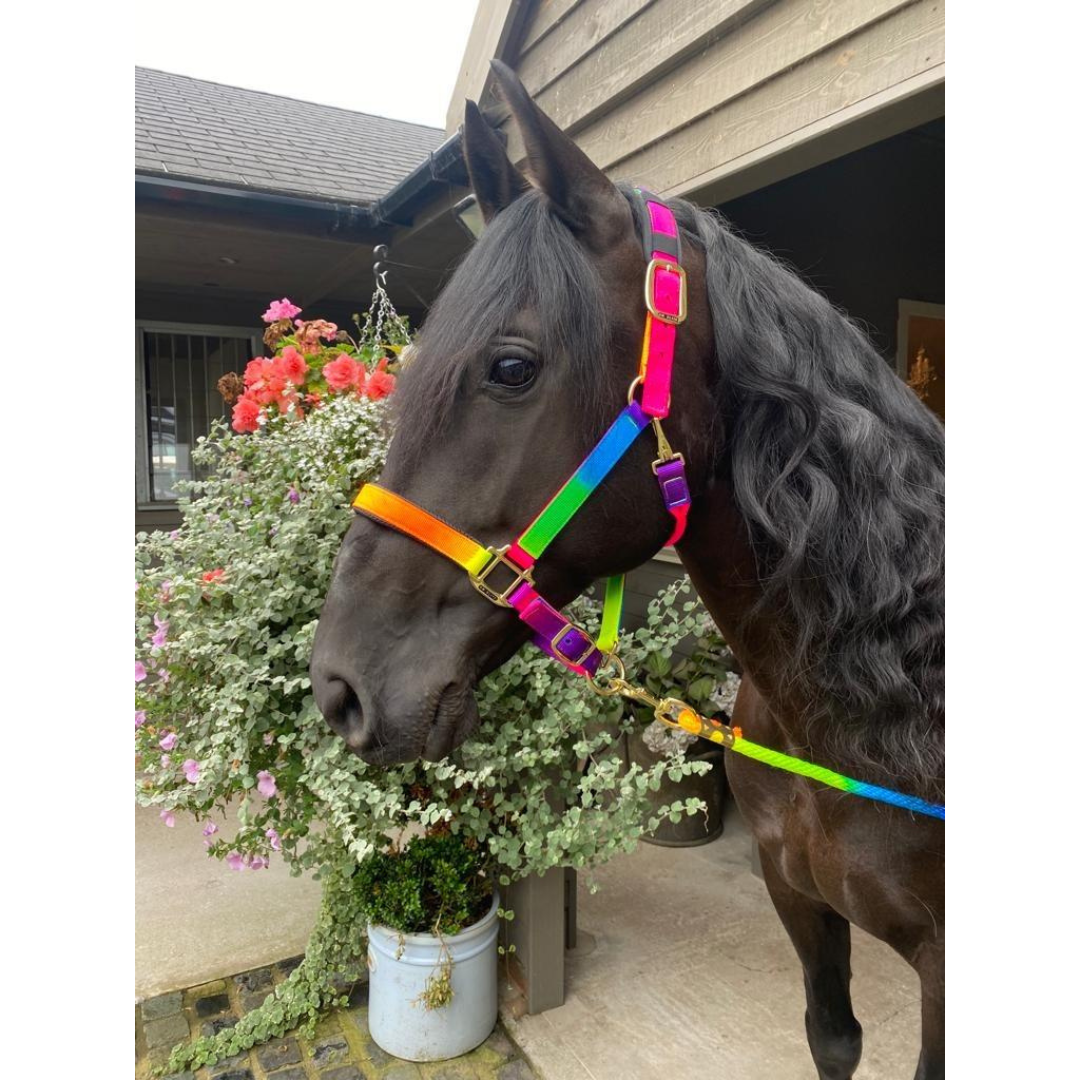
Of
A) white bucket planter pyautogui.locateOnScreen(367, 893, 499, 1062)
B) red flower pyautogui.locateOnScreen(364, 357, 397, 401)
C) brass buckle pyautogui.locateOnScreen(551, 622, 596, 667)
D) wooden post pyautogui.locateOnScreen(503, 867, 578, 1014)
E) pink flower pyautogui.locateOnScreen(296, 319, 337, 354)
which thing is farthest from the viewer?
pink flower pyautogui.locateOnScreen(296, 319, 337, 354)

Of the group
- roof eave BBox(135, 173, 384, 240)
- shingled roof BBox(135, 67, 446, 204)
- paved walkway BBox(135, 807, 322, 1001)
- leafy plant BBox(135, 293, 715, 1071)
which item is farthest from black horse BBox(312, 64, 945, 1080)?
shingled roof BBox(135, 67, 446, 204)

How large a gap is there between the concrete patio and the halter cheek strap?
1.84 metres

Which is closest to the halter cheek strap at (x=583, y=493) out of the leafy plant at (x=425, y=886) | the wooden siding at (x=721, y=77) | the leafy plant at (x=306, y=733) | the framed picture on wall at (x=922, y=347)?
the leafy plant at (x=306, y=733)

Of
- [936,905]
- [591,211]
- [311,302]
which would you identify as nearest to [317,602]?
[591,211]

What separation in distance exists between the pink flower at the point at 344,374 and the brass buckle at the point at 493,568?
1721 mm

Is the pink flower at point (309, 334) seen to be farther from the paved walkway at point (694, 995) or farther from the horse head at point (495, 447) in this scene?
the paved walkway at point (694, 995)

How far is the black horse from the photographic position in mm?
1018

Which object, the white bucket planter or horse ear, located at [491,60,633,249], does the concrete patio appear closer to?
the white bucket planter

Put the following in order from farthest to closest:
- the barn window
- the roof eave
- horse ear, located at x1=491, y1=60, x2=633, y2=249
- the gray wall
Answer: the barn window < the roof eave < the gray wall < horse ear, located at x1=491, y1=60, x2=633, y2=249

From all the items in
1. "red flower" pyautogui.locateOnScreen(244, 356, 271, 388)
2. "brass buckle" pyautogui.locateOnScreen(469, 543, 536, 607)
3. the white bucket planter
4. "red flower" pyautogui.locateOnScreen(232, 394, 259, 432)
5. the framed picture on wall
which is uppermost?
the framed picture on wall

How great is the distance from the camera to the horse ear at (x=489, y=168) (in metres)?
1.12

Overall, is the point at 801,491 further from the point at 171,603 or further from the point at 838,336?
the point at 171,603

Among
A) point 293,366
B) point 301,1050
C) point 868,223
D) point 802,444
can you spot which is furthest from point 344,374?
point 868,223

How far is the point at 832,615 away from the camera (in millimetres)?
1088
